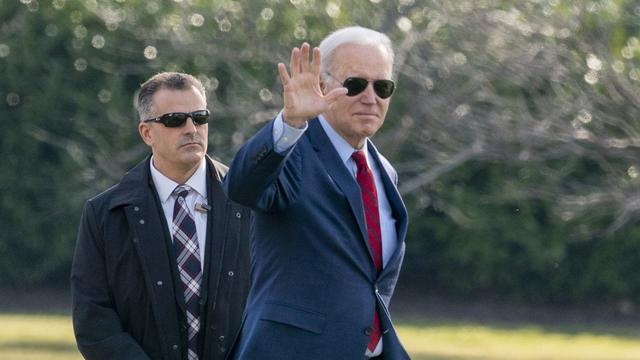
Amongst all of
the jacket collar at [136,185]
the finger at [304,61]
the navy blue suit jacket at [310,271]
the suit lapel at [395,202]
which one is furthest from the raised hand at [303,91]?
the jacket collar at [136,185]

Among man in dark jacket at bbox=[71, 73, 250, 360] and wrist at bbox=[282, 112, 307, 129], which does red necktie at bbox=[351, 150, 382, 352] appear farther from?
man in dark jacket at bbox=[71, 73, 250, 360]

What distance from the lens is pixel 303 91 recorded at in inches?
174

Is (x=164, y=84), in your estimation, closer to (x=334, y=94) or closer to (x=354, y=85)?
(x=354, y=85)

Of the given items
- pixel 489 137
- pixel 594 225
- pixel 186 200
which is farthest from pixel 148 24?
pixel 186 200

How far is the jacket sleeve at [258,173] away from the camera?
14.4 feet

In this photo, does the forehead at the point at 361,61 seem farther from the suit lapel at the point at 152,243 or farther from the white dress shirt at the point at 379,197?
the suit lapel at the point at 152,243

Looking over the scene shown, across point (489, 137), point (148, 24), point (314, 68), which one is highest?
point (148, 24)

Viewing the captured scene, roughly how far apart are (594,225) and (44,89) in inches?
293

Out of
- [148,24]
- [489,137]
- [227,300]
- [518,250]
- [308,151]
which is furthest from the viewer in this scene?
[518,250]

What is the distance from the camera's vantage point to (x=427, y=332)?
1800 cm

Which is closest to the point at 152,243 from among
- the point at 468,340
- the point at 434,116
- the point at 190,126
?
the point at 190,126

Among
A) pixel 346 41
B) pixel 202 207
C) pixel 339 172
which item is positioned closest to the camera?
pixel 339 172

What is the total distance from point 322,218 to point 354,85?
436 millimetres

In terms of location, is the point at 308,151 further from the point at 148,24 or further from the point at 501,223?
the point at 501,223
